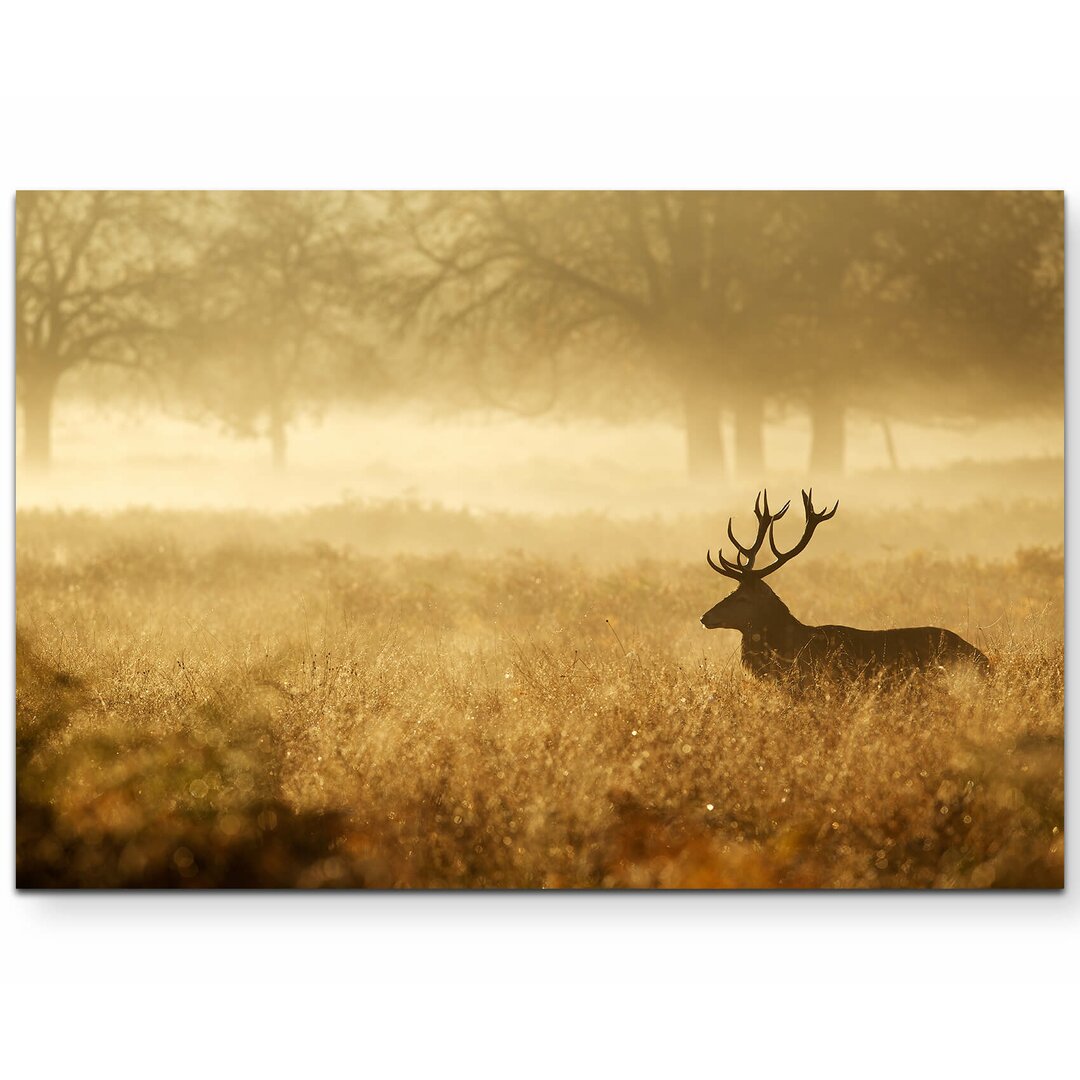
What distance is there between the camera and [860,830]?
4.26 m

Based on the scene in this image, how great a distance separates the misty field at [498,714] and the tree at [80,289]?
0.68m

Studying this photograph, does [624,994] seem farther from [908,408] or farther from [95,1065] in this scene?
[908,408]

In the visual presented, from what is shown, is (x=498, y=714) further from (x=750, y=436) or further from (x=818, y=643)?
(x=750, y=436)

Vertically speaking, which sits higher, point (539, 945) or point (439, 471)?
point (439, 471)

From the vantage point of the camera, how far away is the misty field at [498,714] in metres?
4.28

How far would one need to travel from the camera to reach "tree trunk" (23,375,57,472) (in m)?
4.47

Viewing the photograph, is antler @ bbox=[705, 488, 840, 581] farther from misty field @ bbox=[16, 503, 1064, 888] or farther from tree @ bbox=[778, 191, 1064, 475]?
tree @ bbox=[778, 191, 1064, 475]

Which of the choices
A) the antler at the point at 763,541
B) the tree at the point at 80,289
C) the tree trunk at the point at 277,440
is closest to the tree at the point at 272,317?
the tree trunk at the point at 277,440

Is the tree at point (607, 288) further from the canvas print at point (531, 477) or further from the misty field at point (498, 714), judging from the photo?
the misty field at point (498, 714)

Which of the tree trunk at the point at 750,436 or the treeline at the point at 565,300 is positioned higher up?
the treeline at the point at 565,300

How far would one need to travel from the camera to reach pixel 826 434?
4.47 metres

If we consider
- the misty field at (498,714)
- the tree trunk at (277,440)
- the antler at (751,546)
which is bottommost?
the misty field at (498,714)
